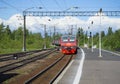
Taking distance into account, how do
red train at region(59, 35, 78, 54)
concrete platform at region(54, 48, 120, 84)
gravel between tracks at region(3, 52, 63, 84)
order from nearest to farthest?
concrete platform at region(54, 48, 120, 84)
gravel between tracks at region(3, 52, 63, 84)
red train at region(59, 35, 78, 54)

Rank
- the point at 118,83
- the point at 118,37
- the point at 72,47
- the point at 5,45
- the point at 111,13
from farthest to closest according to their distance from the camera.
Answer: the point at 5,45, the point at 118,37, the point at 111,13, the point at 72,47, the point at 118,83

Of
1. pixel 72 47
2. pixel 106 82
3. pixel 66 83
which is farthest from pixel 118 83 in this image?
Result: pixel 72 47

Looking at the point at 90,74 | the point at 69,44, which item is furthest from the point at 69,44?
the point at 90,74

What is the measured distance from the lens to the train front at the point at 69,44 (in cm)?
4934

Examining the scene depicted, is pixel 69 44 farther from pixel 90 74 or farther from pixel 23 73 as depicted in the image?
pixel 90 74

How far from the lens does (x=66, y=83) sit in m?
16.0

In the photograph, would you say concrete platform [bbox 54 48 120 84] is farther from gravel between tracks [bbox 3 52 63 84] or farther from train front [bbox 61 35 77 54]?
train front [bbox 61 35 77 54]

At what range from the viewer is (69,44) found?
4938 cm

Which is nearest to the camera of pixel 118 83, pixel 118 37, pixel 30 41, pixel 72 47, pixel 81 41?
pixel 118 83

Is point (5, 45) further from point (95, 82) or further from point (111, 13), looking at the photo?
point (95, 82)

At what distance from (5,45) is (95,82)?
84.9 m

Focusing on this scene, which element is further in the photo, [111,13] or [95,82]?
[111,13]

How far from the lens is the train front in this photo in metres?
49.3

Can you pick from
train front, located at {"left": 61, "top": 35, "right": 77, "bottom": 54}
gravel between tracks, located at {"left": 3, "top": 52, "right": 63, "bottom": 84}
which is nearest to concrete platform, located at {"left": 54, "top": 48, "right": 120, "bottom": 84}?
gravel between tracks, located at {"left": 3, "top": 52, "right": 63, "bottom": 84}
